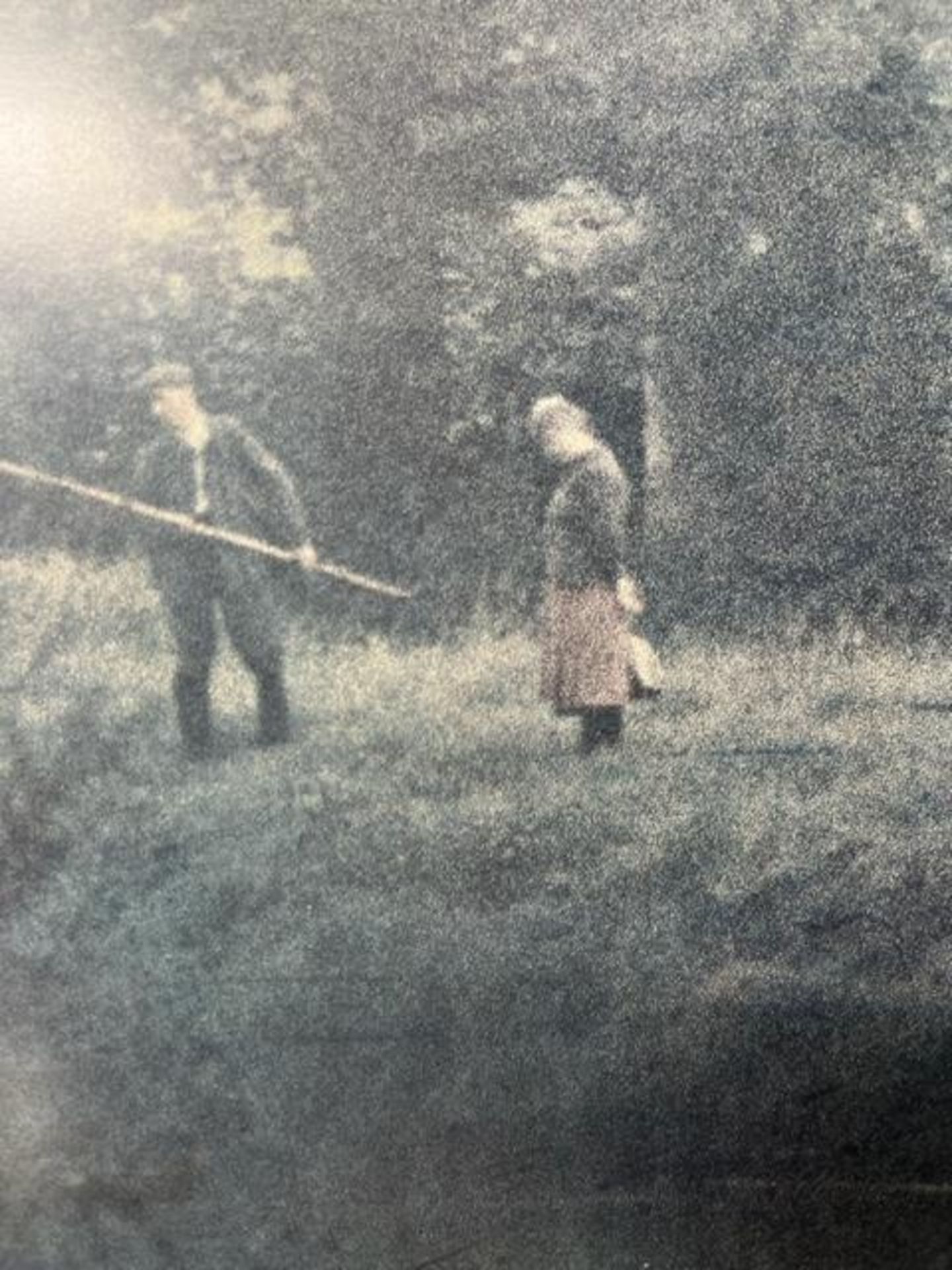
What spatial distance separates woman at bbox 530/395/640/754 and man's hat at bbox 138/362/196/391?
0.88 m

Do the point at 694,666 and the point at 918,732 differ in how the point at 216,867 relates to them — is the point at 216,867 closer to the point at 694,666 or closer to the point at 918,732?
the point at 694,666

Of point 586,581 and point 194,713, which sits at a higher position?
point 586,581

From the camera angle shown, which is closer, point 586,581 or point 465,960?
point 586,581

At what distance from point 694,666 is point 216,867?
1.39 m

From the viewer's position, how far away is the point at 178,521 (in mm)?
3463

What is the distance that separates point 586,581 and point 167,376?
118 centimetres

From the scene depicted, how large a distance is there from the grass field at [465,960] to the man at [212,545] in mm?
60

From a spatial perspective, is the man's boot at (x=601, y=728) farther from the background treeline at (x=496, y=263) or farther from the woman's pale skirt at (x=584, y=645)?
the background treeline at (x=496, y=263)

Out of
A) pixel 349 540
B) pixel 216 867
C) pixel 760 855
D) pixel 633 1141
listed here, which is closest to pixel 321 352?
pixel 349 540

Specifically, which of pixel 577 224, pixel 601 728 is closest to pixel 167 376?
pixel 577 224

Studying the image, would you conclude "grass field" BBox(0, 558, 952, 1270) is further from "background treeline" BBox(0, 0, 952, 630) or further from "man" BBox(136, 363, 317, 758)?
"background treeline" BBox(0, 0, 952, 630)

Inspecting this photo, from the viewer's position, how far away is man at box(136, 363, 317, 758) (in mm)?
3430

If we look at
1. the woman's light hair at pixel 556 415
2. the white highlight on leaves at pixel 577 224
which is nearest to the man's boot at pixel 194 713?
the woman's light hair at pixel 556 415

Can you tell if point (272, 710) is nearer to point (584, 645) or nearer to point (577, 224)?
point (584, 645)
